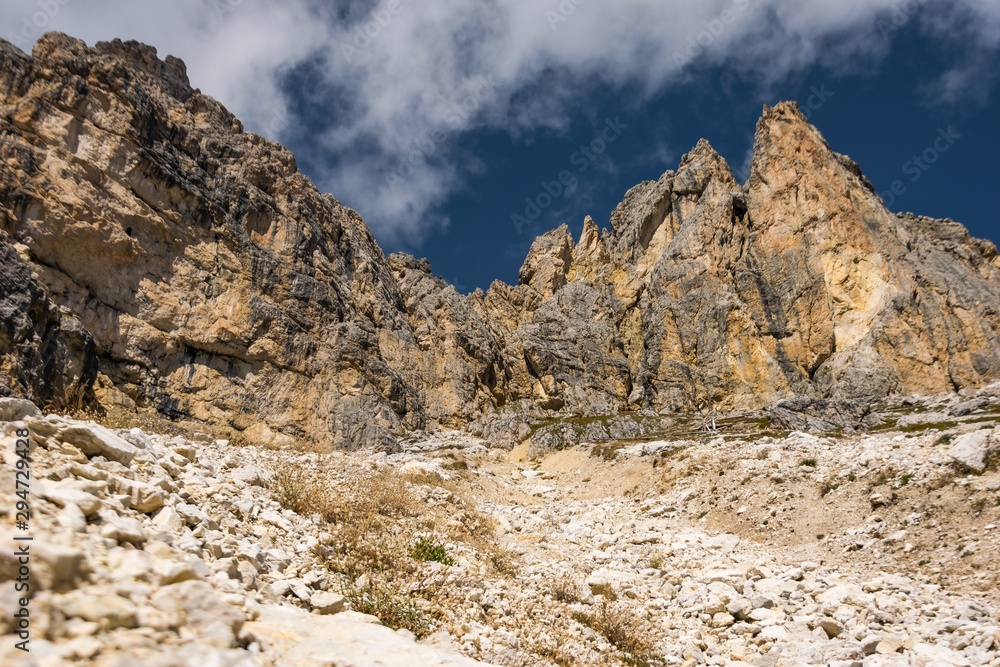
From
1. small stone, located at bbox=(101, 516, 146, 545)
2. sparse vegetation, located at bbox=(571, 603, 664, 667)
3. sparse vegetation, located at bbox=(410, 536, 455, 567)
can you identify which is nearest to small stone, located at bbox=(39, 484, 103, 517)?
small stone, located at bbox=(101, 516, 146, 545)

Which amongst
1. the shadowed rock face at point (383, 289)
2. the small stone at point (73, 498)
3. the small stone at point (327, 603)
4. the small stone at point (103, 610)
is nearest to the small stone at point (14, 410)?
the small stone at point (73, 498)

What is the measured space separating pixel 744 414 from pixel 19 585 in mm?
62685

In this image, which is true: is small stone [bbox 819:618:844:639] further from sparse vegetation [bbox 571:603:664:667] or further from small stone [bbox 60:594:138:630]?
small stone [bbox 60:594:138:630]

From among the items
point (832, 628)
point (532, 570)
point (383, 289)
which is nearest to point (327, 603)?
point (532, 570)

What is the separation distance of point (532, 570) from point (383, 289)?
55038 mm

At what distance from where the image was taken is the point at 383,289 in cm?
6356

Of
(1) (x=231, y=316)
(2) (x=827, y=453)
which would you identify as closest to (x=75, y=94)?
(1) (x=231, y=316)

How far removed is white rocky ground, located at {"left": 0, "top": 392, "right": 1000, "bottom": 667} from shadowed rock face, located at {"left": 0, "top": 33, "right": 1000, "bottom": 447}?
27174mm

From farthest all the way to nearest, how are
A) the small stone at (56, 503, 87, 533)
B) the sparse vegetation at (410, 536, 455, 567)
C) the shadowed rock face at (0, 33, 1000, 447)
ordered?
the shadowed rock face at (0, 33, 1000, 447), the sparse vegetation at (410, 536, 455, 567), the small stone at (56, 503, 87, 533)

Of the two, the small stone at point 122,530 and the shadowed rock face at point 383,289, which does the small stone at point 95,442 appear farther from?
the shadowed rock face at point 383,289

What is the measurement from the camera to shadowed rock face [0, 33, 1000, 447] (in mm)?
36906

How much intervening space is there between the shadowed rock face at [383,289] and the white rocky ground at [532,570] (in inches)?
1070

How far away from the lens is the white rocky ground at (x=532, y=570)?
13.7 feet

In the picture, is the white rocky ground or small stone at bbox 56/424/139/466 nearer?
the white rocky ground
